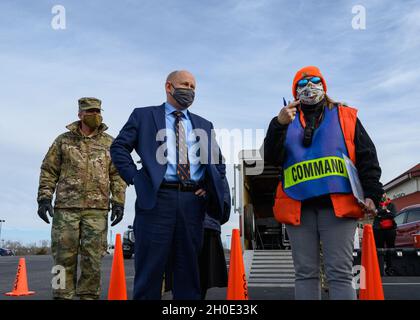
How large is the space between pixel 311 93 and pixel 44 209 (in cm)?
293

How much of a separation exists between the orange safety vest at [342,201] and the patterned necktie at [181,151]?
0.64 m

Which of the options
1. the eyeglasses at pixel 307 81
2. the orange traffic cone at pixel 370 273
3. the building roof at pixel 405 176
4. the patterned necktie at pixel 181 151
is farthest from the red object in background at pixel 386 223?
the building roof at pixel 405 176

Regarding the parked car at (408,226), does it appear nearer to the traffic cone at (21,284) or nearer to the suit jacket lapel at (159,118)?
the traffic cone at (21,284)

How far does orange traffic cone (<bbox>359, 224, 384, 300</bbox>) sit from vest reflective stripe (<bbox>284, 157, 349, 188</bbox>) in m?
2.15

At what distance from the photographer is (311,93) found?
3.29 meters

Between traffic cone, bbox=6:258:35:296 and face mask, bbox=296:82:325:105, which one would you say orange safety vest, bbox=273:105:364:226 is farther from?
traffic cone, bbox=6:258:35:296

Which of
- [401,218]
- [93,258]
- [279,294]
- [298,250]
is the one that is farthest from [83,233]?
[401,218]

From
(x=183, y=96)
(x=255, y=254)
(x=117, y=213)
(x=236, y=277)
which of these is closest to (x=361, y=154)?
(x=183, y=96)

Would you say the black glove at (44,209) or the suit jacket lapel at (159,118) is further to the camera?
the black glove at (44,209)

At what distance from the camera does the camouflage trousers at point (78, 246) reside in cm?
472

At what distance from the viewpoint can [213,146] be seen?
11.2ft

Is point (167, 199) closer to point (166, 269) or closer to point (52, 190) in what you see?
point (166, 269)

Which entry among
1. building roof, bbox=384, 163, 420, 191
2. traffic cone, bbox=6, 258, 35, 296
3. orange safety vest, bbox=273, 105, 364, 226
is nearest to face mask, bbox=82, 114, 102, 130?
orange safety vest, bbox=273, 105, 364, 226

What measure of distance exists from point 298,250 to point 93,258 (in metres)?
2.36
